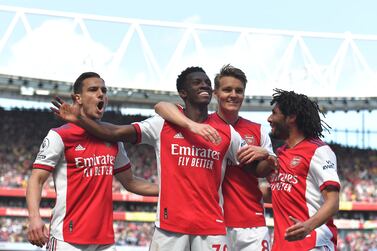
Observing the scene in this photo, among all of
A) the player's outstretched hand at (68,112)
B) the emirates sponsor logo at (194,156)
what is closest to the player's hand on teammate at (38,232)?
the player's outstretched hand at (68,112)

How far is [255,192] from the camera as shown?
20.6 feet

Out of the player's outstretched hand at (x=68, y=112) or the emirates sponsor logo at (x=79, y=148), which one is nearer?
the player's outstretched hand at (x=68, y=112)

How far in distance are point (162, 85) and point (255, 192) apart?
29330mm

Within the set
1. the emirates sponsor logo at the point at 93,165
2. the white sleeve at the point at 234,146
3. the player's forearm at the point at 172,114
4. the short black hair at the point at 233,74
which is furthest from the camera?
the short black hair at the point at 233,74

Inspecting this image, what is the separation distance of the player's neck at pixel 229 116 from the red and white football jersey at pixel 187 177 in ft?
2.75

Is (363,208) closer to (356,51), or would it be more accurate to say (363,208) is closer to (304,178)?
(356,51)

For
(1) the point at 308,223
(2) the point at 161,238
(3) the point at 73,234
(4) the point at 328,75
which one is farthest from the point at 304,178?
(4) the point at 328,75

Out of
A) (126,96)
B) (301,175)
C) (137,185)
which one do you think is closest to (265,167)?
(301,175)

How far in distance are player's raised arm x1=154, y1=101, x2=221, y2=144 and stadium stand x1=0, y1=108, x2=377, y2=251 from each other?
22874mm

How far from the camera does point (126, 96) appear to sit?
1464 inches

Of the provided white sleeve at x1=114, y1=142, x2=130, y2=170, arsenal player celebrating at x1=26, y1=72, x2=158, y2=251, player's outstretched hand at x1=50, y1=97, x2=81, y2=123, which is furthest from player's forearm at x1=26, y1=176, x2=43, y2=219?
white sleeve at x1=114, y1=142, x2=130, y2=170

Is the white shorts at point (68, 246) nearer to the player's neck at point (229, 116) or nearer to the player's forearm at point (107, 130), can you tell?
the player's forearm at point (107, 130)

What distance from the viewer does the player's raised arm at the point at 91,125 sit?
5.18m

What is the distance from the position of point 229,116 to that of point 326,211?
1.68 m
